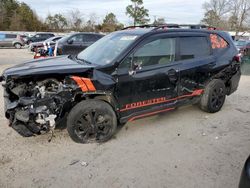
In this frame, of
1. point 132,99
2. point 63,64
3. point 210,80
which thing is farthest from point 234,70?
point 63,64

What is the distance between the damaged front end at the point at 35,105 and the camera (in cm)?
365

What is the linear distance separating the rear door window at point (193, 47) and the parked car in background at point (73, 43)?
819 cm

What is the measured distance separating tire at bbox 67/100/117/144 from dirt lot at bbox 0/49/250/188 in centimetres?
14

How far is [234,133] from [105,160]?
2.48m

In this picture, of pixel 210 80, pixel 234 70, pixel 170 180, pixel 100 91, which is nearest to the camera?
pixel 170 180

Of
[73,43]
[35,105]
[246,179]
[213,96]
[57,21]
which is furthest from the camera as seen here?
[57,21]

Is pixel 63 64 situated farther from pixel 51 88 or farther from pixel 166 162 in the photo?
pixel 166 162

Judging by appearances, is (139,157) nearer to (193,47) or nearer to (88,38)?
(193,47)

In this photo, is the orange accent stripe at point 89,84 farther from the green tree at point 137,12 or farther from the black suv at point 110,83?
the green tree at point 137,12

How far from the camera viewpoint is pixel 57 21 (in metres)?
59.1

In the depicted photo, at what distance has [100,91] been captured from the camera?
3.88 m

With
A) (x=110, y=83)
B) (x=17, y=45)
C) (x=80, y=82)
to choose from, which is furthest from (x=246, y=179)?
(x=17, y=45)

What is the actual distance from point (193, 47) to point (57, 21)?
5890 centimetres

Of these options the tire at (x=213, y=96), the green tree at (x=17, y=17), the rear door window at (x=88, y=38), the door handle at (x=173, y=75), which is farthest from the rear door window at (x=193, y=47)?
the green tree at (x=17, y=17)
